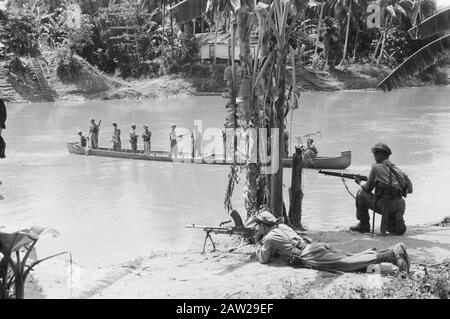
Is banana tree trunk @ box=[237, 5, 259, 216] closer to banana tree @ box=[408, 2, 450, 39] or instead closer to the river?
the river

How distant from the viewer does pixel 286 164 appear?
17.5 metres

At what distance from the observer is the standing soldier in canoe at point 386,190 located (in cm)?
803

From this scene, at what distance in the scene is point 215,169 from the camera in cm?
1839

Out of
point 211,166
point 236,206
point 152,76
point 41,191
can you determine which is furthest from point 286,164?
point 152,76

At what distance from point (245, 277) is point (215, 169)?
38.5ft

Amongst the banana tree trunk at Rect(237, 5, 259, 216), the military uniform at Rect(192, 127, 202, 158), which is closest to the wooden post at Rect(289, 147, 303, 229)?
the banana tree trunk at Rect(237, 5, 259, 216)

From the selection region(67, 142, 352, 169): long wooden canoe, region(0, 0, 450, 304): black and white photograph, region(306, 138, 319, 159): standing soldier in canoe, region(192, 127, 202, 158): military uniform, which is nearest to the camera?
region(0, 0, 450, 304): black and white photograph

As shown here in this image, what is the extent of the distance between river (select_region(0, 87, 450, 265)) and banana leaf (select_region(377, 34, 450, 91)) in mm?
3019

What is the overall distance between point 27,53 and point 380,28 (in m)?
25.7

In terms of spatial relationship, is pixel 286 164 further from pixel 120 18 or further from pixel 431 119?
pixel 120 18

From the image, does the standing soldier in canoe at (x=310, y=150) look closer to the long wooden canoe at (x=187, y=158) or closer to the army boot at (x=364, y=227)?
the long wooden canoe at (x=187, y=158)

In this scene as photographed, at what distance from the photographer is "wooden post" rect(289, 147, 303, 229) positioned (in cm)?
913

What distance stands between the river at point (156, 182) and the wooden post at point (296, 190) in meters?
1.93

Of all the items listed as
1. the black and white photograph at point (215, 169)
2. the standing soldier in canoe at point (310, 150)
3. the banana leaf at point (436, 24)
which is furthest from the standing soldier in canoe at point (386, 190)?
the standing soldier in canoe at point (310, 150)
